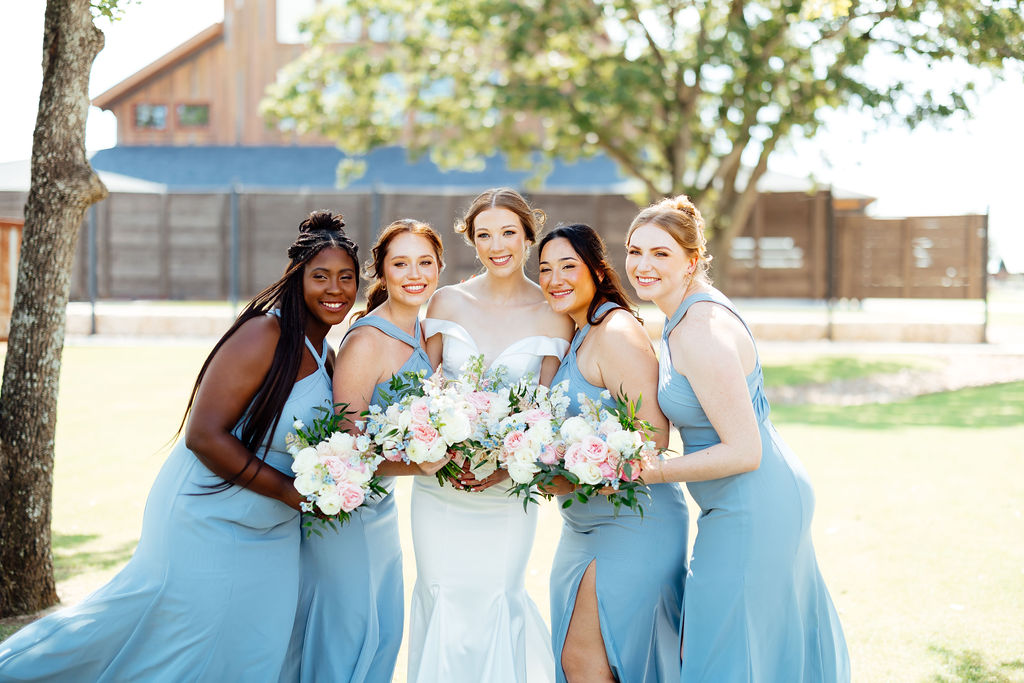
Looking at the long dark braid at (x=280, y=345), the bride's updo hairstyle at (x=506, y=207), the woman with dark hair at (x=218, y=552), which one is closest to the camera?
the woman with dark hair at (x=218, y=552)

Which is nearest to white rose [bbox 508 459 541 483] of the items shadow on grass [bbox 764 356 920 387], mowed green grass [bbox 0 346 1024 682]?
mowed green grass [bbox 0 346 1024 682]

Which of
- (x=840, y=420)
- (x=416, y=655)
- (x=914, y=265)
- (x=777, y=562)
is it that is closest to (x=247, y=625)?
(x=416, y=655)

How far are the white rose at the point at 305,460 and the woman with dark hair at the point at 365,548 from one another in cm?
45

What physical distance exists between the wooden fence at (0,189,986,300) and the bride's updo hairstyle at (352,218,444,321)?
49.7 feet

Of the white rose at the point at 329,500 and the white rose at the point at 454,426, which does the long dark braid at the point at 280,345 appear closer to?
the white rose at the point at 329,500

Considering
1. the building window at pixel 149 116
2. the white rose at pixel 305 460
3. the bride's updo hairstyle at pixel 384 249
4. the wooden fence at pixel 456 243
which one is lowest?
the white rose at pixel 305 460

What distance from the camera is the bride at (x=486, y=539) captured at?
4.27 metres

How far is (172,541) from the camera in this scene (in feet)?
12.5

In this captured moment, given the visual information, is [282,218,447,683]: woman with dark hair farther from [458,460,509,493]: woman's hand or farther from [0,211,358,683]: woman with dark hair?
[458,460,509,493]: woman's hand

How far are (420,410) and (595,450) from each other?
0.70 meters

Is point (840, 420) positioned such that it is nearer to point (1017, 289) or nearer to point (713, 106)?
point (713, 106)

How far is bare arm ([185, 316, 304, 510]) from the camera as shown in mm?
3721

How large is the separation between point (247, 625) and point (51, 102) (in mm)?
3117

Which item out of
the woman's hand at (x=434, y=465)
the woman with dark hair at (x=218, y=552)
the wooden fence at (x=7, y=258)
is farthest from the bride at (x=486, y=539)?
the wooden fence at (x=7, y=258)
